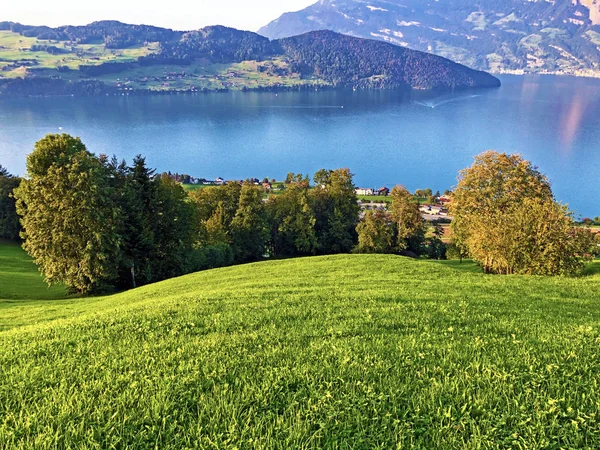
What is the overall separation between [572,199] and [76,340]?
156833 millimetres

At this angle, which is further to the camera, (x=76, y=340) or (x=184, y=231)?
(x=184, y=231)

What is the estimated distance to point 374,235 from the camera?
197 feet

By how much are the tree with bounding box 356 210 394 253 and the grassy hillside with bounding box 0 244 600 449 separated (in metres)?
46.6

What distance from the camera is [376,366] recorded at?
25.6 ft

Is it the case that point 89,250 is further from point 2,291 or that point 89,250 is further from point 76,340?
point 76,340

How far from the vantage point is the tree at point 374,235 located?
5981 centimetres

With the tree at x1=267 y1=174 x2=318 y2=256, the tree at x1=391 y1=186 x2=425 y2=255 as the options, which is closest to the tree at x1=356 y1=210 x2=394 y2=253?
the tree at x1=391 y1=186 x2=425 y2=255

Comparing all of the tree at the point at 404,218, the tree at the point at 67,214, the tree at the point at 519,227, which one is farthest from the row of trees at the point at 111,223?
the tree at the point at 519,227

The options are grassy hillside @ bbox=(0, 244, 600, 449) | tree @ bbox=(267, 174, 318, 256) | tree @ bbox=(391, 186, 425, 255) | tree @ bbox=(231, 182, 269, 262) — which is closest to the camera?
grassy hillside @ bbox=(0, 244, 600, 449)

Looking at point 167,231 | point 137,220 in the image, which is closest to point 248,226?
point 167,231

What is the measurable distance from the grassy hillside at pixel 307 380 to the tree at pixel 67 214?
21830mm

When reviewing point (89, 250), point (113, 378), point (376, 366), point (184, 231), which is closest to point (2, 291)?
point (89, 250)

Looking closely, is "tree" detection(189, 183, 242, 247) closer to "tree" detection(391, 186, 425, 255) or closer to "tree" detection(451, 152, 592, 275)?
"tree" detection(391, 186, 425, 255)

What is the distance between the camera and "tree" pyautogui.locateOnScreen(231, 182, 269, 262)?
5869cm
